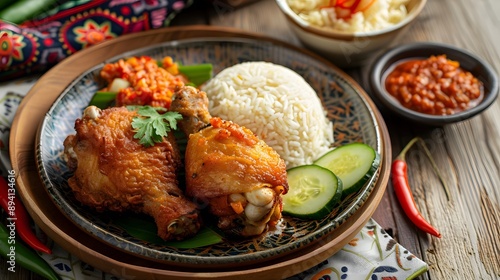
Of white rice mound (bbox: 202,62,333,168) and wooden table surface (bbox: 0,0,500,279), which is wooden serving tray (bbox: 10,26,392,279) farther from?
white rice mound (bbox: 202,62,333,168)

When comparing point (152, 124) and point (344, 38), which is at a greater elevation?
point (152, 124)

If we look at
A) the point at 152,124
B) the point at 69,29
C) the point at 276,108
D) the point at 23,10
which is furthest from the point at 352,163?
the point at 23,10

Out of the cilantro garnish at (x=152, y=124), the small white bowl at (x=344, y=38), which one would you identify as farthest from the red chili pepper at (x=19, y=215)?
the small white bowl at (x=344, y=38)

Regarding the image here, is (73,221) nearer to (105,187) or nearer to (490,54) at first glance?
(105,187)

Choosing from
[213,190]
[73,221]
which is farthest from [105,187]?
[213,190]

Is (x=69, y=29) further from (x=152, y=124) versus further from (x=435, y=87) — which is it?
(x=435, y=87)

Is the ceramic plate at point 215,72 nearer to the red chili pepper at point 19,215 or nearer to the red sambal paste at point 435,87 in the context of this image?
the red chili pepper at point 19,215

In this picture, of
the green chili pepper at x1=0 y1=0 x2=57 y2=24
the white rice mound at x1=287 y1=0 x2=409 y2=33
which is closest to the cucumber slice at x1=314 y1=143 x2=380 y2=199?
the white rice mound at x1=287 y1=0 x2=409 y2=33
